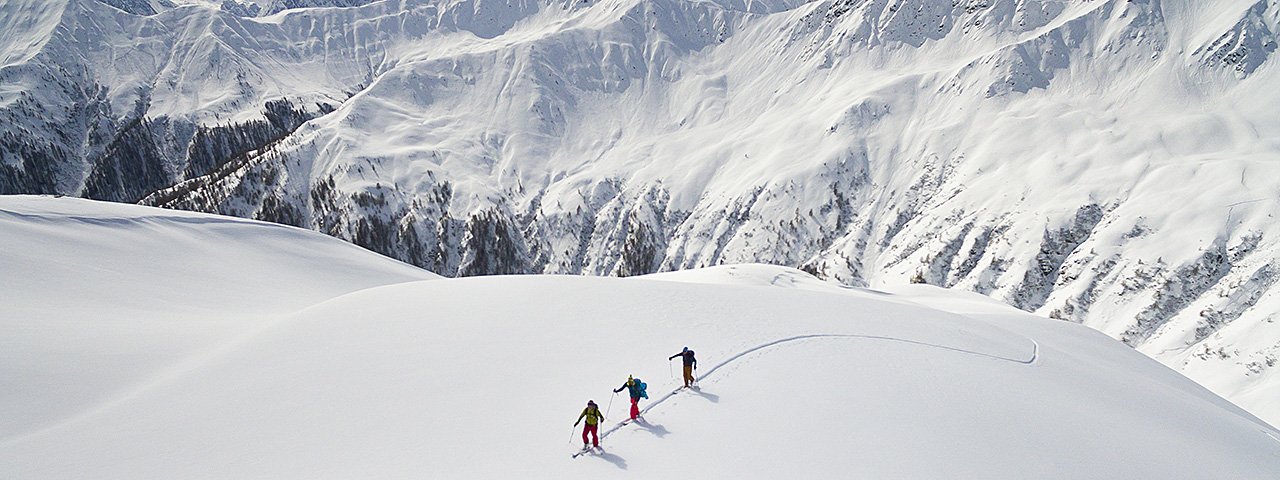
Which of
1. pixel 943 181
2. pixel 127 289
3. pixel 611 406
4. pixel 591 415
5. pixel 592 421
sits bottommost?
pixel 592 421

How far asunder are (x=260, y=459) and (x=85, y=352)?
12762 millimetres

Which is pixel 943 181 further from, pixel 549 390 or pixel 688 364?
pixel 549 390

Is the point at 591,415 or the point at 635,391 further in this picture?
the point at 635,391

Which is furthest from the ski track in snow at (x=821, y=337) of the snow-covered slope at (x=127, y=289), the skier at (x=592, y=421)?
the snow-covered slope at (x=127, y=289)

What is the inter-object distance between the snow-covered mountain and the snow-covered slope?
0.55ft

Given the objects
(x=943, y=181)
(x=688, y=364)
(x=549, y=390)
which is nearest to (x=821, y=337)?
(x=688, y=364)

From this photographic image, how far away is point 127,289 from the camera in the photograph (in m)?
33.1

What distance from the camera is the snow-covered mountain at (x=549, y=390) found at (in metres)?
16.0

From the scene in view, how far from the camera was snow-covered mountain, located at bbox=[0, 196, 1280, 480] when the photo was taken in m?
16.0

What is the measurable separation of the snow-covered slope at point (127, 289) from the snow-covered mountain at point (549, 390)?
167 mm

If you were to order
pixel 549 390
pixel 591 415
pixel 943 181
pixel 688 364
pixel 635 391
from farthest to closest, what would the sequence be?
pixel 943 181 → pixel 549 390 → pixel 688 364 → pixel 635 391 → pixel 591 415

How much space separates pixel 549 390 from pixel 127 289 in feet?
94.0

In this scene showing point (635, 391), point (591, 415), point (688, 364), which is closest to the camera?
point (591, 415)

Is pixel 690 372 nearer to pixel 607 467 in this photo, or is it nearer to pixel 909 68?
pixel 607 467
